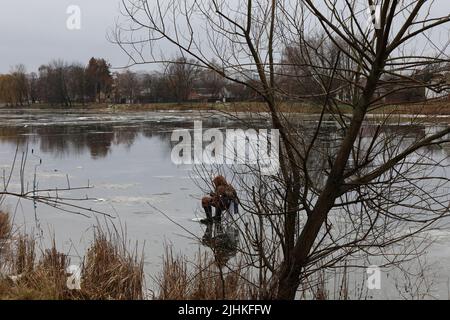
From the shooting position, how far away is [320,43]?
5.15 m

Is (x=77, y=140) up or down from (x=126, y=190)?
up

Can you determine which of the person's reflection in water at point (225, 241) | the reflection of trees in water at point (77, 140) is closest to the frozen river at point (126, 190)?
the reflection of trees in water at point (77, 140)

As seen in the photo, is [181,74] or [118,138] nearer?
[181,74]

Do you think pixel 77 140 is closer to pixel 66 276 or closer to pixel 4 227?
pixel 4 227

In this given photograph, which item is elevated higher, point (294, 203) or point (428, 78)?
point (428, 78)

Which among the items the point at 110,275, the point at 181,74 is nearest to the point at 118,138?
the point at 110,275

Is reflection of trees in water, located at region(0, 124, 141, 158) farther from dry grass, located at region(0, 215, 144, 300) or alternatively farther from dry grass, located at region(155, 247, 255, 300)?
dry grass, located at region(155, 247, 255, 300)

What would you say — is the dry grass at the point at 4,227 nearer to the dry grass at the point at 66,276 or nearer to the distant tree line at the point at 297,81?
the dry grass at the point at 66,276

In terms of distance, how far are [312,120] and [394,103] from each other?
1.15 m

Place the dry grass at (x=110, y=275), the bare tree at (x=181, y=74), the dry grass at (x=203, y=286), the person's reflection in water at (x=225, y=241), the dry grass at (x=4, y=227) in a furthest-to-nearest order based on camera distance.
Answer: the dry grass at (x=4, y=227), the person's reflection in water at (x=225, y=241), the dry grass at (x=110, y=275), the dry grass at (x=203, y=286), the bare tree at (x=181, y=74)

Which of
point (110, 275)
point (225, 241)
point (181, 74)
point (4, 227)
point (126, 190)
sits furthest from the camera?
point (126, 190)

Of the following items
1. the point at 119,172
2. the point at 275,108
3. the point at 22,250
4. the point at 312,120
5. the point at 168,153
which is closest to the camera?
the point at 275,108
